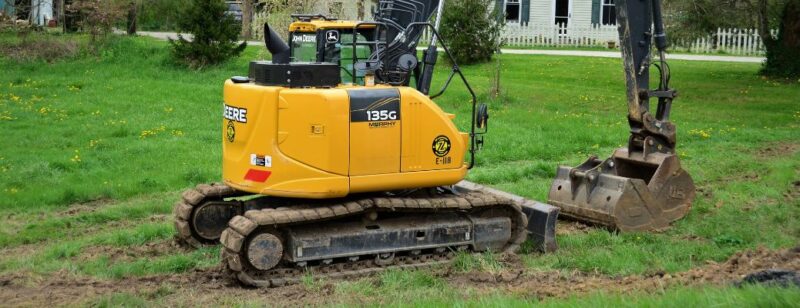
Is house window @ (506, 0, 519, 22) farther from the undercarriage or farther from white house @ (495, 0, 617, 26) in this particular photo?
the undercarriage

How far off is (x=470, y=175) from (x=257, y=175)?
581 centimetres

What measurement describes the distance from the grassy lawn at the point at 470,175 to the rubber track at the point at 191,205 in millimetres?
184

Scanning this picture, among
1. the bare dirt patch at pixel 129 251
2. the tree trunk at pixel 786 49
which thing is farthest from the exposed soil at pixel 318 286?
the tree trunk at pixel 786 49

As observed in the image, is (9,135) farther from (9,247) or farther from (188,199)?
(188,199)

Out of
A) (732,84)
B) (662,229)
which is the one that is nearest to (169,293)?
(662,229)

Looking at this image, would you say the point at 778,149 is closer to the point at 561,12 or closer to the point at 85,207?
the point at 85,207

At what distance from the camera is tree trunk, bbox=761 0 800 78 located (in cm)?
2647

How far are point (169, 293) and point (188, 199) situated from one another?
2059mm

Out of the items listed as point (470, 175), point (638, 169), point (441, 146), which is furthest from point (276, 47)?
point (470, 175)

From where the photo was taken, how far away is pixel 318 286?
29.2 feet

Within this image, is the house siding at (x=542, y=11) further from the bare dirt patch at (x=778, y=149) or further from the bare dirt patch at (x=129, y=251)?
the bare dirt patch at (x=129, y=251)

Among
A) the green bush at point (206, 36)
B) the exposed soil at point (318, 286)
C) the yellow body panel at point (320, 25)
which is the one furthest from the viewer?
the green bush at point (206, 36)

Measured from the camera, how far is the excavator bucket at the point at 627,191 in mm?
11117

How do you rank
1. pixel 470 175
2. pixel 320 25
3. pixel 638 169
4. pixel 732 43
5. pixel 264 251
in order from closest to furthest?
pixel 264 251 → pixel 320 25 → pixel 638 169 → pixel 470 175 → pixel 732 43
